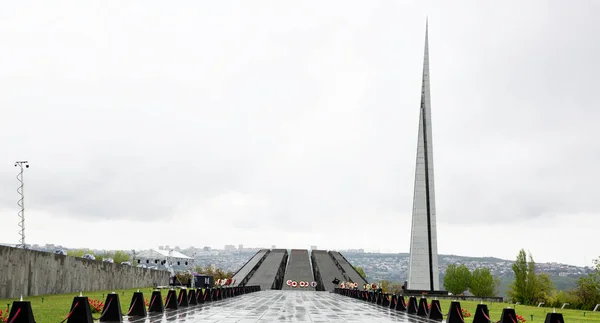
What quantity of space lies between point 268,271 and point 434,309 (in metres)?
80.6

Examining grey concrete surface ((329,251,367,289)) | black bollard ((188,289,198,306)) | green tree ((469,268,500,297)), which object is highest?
black bollard ((188,289,198,306))

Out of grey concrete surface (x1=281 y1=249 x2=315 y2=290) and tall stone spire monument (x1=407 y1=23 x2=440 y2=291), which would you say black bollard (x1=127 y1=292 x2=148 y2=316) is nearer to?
tall stone spire monument (x1=407 y1=23 x2=440 y2=291)

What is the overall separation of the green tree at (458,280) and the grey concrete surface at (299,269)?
2952 cm

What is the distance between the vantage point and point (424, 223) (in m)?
84.1

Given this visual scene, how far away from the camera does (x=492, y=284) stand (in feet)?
407

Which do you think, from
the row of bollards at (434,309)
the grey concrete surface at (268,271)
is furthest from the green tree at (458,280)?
the row of bollards at (434,309)

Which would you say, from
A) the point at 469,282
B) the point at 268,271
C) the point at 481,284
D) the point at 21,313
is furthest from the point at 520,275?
the point at 21,313

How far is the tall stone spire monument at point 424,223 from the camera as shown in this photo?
82.8 metres

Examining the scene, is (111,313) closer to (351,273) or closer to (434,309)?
(434,309)

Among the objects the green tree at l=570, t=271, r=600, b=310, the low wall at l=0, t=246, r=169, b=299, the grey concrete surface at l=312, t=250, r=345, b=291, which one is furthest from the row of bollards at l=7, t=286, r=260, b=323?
the grey concrete surface at l=312, t=250, r=345, b=291

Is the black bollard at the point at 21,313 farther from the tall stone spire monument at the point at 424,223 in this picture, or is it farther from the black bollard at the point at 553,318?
the tall stone spire monument at the point at 424,223

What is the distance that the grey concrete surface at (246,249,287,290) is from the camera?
89062 millimetres

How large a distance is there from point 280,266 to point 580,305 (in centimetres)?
6870

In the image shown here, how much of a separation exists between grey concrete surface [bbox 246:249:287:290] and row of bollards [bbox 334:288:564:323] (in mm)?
42267
